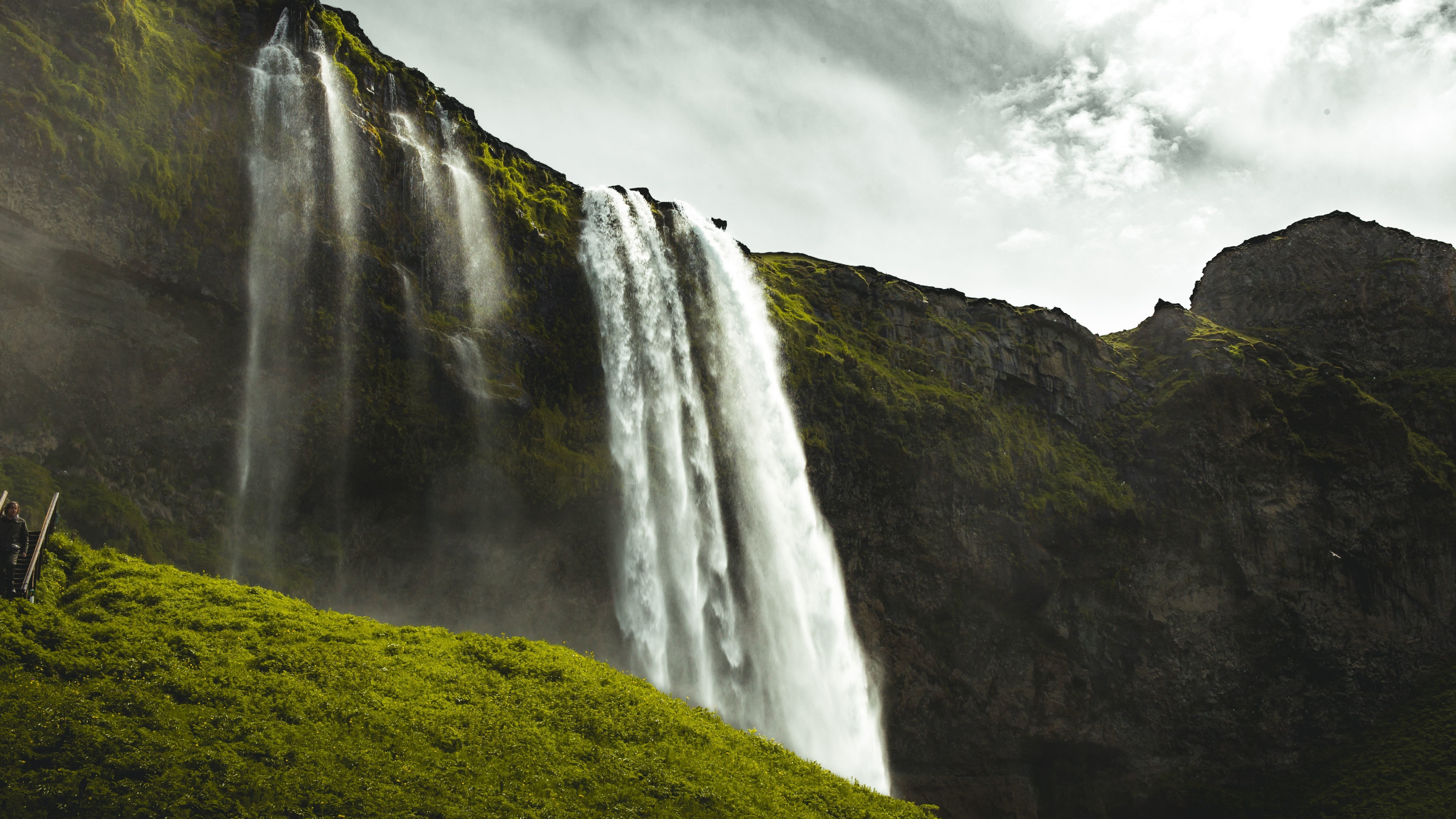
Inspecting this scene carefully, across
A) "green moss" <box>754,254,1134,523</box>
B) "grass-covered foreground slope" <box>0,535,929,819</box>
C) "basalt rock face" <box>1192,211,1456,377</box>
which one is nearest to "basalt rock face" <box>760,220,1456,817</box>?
"green moss" <box>754,254,1134,523</box>

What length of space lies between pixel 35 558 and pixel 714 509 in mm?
20766

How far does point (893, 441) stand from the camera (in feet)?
123

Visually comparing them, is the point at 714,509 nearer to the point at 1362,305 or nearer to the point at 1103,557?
the point at 1103,557

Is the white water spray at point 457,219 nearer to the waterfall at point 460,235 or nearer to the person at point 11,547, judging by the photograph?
the waterfall at point 460,235

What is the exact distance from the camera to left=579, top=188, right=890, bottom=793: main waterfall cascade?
28.9m

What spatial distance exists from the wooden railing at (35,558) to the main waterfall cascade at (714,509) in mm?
→ 17010

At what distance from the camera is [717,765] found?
16.0 m

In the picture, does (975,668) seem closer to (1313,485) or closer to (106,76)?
(1313,485)

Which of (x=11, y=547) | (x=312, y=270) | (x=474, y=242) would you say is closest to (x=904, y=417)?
Answer: (x=474, y=242)


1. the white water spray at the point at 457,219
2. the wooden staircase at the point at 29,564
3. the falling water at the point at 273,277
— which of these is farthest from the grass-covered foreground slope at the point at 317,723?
the white water spray at the point at 457,219

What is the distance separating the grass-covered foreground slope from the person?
27 centimetres

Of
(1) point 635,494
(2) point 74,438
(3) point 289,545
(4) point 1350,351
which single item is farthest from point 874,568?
(4) point 1350,351

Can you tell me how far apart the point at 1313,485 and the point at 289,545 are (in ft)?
142

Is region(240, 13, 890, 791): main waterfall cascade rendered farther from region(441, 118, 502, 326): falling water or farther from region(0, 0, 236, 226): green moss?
region(0, 0, 236, 226): green moss
